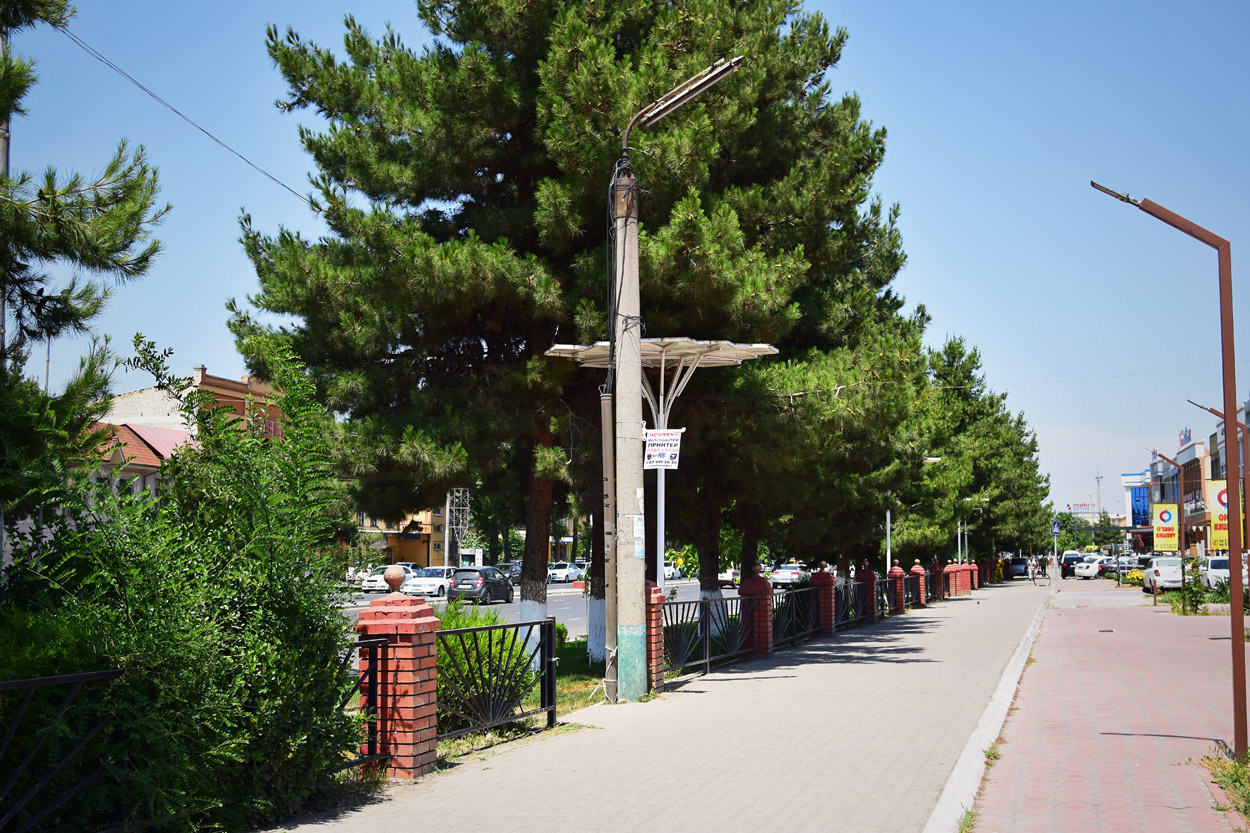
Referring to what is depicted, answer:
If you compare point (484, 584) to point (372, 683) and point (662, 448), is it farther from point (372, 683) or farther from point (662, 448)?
point (372, 683)

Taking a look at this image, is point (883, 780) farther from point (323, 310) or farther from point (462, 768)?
point (323, 310)

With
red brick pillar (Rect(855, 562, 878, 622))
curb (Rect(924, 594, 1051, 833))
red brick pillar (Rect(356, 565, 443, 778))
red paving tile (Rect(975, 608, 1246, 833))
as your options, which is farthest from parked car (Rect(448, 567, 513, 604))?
red brick pillar (Rect(356, 565, 443, 778))

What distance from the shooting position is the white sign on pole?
12.9m

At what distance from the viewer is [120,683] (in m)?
5.51

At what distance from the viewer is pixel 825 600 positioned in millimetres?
23703

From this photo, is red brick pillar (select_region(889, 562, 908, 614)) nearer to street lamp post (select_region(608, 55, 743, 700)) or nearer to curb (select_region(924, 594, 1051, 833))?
curb (select_region(924, 594, 1051, 833))

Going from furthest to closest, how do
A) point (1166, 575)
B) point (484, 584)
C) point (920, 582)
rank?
point (1166, 575), point (484, 584), point (920, 582)

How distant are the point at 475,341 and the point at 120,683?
11366 mm

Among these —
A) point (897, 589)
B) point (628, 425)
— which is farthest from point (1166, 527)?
point (628, 425)

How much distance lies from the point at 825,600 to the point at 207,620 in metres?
19.1

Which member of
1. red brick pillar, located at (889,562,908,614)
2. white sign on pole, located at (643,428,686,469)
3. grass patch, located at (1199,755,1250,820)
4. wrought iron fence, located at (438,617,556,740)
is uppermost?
white sign on pole, located at (643,428,686,469)

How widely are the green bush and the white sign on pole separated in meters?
6.19

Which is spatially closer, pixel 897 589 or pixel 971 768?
pixel 971 768

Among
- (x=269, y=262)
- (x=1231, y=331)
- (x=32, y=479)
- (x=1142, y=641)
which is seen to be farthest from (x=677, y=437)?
(x=1142, y=641)
